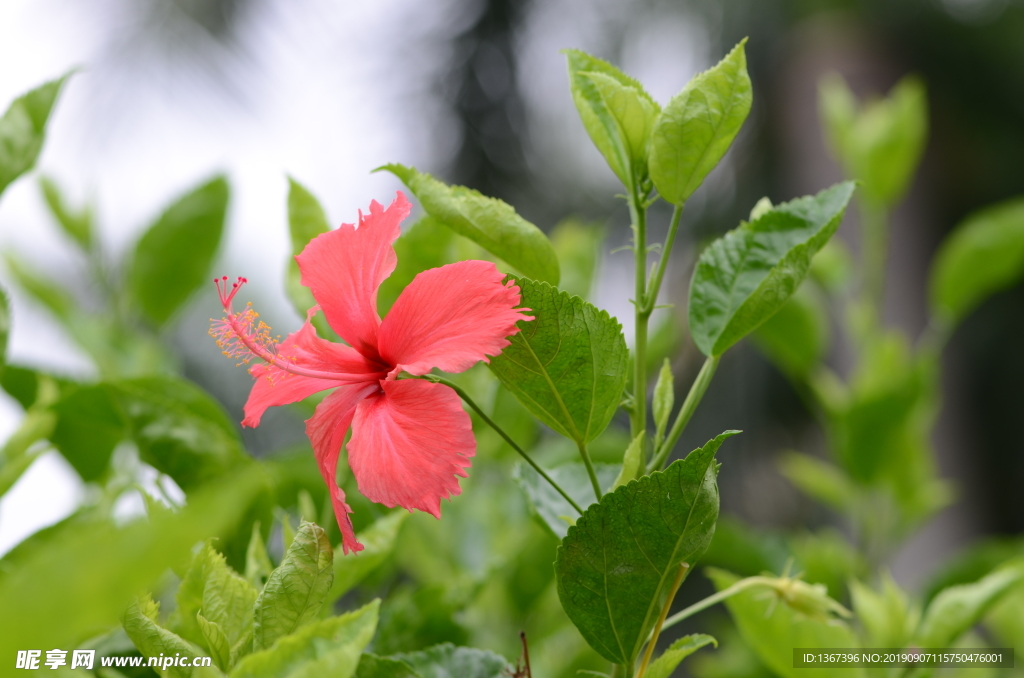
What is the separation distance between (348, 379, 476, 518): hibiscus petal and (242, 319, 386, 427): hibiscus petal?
4 centimetres

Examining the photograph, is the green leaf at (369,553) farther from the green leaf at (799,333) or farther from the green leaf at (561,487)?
the green leaf at (799,333)

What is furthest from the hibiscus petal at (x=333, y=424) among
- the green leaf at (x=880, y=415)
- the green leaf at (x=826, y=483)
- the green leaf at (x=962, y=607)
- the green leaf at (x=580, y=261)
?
the green leaf at (x=826, y=483)

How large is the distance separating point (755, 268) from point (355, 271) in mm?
265

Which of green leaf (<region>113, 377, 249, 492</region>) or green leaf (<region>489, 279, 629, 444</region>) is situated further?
green leaf (<region>113, 377, 249, 492</region>)

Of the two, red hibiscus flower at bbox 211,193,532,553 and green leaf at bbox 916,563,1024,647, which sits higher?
red hibiscus flower at bbox 211,193,532,553

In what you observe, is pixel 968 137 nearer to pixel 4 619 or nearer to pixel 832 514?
pixel 832 514

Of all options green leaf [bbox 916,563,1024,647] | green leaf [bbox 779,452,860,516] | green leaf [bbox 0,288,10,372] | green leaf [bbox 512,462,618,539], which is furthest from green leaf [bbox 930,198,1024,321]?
green leaf [bbox 0,288,10,372]

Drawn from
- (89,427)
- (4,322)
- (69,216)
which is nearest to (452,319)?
(4,322)

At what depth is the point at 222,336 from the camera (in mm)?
544

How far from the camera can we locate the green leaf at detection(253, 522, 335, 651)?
16.3 inches

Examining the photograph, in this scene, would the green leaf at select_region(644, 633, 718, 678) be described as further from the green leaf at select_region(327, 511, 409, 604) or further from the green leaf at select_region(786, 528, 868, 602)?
the green leaf at select_region(786, 528, 868, 602)

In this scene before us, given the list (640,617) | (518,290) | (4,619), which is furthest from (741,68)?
(4,619)

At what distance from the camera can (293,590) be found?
417 mm

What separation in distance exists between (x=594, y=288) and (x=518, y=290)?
0.57 metres
